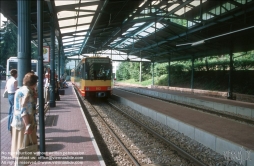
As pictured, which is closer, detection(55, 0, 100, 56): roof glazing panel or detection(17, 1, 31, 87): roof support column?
detection(17, 1, 31, 87): roof support column

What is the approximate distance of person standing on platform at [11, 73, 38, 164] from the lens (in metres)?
4.16

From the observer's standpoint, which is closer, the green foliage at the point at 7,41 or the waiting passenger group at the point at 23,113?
the waiting passenger group at the point at 23,113

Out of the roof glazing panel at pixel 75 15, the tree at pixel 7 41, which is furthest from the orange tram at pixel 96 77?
the tree at pixel 7 41

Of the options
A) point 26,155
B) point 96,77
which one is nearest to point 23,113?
point 26,155

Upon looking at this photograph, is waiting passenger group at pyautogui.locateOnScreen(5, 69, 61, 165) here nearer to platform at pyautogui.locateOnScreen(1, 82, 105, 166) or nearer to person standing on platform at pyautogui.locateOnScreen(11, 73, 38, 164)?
person standing on platform at pyautogui.locateOnScreen(11, 73, 38, 164)

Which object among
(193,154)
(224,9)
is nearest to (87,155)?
(193,154)

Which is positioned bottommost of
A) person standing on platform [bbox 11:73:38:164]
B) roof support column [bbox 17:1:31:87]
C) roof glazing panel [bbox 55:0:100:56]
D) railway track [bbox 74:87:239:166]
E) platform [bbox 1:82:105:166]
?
railway track [bbox 74:87:239:166]

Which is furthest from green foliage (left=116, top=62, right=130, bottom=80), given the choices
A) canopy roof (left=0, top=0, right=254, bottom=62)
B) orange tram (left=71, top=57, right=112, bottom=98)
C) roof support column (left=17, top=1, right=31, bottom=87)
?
roof support column (left=17, top=1, right=31, bottom=87)

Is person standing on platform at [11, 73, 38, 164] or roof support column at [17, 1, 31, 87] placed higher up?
roof support column at [17, 1, 31, 87]

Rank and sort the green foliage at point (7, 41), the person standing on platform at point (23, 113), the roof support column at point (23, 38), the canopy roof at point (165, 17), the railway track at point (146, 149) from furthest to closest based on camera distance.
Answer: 1. the green foliage at point (7, 41)
2. the canopy roof at point (165, 17)
3. the railway track at point (146, 149)
4. the roof support column at point (23, 38)
5. the person standing on platform at point (23, 113)

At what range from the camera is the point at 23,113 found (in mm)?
4152

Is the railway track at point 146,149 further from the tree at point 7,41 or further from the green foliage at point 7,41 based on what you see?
the tree at point 7,41

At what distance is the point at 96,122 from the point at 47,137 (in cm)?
422

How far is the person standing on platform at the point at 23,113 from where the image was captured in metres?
4.16
